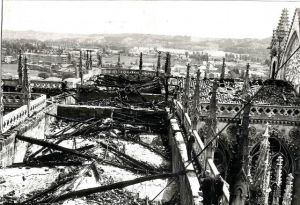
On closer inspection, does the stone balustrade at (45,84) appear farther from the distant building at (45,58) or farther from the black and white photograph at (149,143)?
the distant building at (45,58)

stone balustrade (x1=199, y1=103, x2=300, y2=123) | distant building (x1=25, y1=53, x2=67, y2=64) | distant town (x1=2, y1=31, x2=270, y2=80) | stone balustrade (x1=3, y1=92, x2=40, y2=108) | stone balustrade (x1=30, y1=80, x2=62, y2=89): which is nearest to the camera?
stone balustrade (x1=3, y1=92, x2=40, y2=108)

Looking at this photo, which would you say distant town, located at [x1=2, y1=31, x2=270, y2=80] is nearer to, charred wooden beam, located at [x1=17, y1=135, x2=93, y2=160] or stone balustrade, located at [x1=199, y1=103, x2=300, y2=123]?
stone balustrade, located at [x1=199, y1=103, x2=300, y2=123]

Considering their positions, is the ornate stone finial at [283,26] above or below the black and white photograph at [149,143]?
above

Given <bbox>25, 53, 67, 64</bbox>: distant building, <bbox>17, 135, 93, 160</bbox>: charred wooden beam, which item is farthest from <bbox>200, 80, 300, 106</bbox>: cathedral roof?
<bbox>25, 53, 67, 64</bbox>: distant building

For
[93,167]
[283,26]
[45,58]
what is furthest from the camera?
[45,58]

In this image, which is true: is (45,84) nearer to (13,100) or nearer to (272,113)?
(13,100)

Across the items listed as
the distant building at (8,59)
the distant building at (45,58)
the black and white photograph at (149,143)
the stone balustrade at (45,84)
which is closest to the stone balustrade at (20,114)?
the black and white photograph at (149,143)

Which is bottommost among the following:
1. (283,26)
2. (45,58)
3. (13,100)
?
(45,58)

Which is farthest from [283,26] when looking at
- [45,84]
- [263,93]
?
[45,84]
